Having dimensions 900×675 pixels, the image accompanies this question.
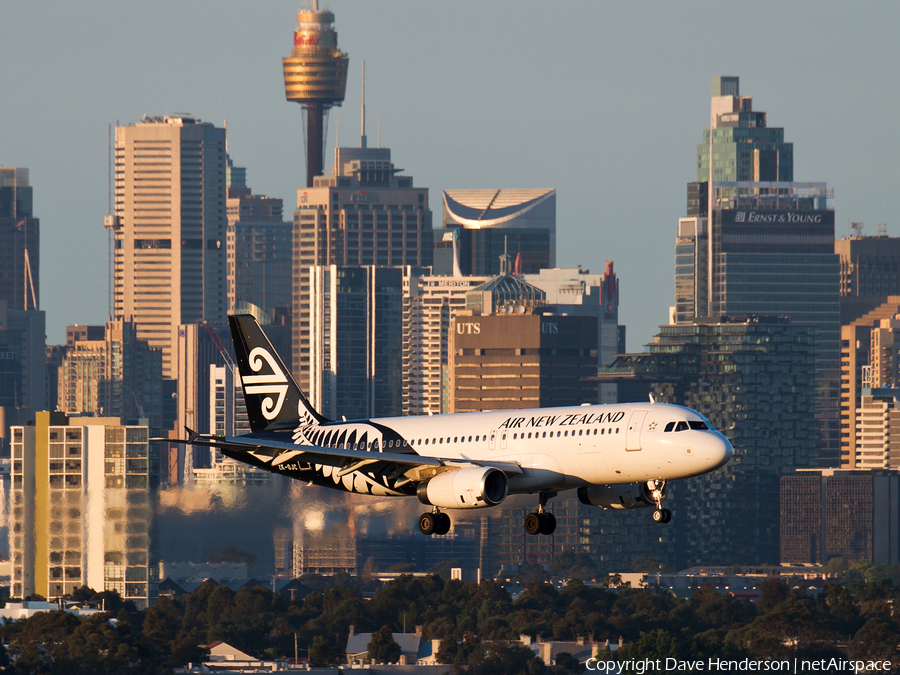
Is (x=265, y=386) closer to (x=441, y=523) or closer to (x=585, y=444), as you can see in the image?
(x=441, y=523)

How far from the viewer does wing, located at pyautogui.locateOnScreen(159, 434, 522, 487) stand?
102625 mm

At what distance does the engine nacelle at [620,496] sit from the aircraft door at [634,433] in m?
3.51

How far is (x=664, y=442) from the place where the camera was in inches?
3856

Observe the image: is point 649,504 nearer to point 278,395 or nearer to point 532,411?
point 532,411

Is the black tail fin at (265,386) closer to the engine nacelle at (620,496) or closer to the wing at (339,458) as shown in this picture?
the wing at (339,458)

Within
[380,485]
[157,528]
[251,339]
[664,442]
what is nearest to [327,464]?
[380,485]

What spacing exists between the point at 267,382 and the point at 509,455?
19.5m

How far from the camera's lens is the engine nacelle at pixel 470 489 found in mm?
100250

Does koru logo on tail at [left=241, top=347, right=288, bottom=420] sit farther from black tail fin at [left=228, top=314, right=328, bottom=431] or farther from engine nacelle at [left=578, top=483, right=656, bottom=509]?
engine nacelle at [left=578, top=483, right=656, bottom=509]

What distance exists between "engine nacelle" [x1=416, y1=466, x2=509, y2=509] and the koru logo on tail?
16.5 m

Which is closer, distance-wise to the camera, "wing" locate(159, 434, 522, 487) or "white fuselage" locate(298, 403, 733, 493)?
"white fuselage" locate(298, 403, 733, 493)

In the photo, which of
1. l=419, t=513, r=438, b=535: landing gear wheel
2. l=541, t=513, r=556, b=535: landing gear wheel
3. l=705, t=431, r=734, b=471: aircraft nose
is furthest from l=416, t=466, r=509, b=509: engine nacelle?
l=705, t=431, r=734, b=471: aircraft nose

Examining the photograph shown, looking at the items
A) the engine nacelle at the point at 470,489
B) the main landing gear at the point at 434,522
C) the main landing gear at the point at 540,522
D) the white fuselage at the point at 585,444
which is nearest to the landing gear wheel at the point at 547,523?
the main landing gear at the point at 540,522

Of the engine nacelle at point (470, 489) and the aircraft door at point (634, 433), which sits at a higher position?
the aircraft door at point (634, 433)
